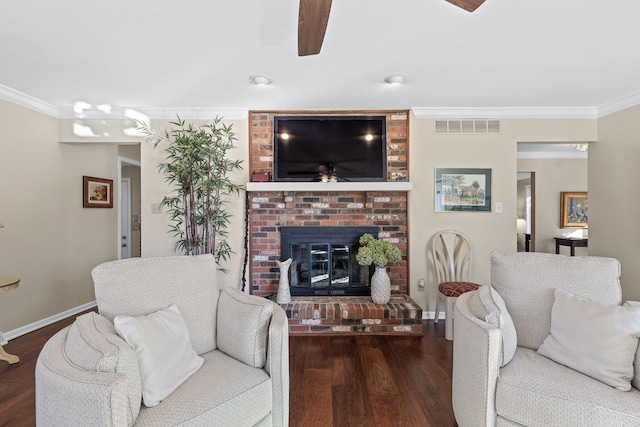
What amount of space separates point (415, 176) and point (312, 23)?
2.30 m

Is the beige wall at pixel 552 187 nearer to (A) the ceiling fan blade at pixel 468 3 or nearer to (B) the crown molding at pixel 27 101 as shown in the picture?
(A) the ceiling fan blade at pixel 468 3

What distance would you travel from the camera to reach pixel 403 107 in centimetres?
342

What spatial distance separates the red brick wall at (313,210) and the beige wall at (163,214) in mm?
114

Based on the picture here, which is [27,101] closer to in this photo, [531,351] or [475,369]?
[475,369]

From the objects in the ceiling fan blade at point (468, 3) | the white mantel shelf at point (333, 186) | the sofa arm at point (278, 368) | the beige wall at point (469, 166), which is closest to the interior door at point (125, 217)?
the white mantel shelf at point (333, 186)

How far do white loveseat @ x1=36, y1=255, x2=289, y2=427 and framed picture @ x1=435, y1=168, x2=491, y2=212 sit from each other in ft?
8.21

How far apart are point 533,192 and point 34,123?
23.6ft

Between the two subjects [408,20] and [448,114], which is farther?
[448,114]

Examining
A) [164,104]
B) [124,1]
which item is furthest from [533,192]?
[124,1]

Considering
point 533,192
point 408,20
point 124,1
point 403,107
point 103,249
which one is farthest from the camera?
point 533,192

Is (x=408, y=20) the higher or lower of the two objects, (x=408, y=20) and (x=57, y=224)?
the higher

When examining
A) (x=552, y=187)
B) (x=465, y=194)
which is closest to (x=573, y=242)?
(x=552, y=187)

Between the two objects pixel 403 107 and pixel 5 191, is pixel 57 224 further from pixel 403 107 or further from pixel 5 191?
pixel 403 107

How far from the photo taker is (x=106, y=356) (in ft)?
3.65
